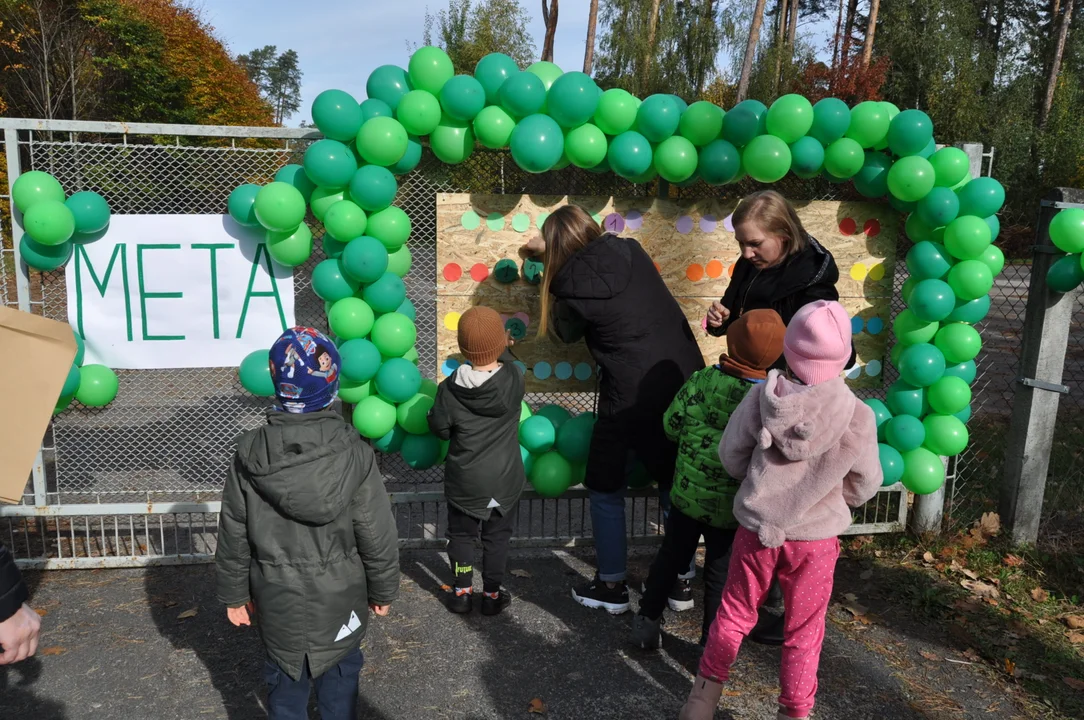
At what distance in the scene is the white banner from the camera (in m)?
4.11

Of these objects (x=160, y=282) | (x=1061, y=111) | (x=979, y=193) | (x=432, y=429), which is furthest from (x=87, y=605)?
(x=1061, y=111)

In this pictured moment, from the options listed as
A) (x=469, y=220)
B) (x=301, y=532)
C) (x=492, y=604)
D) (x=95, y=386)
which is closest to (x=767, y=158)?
(x=469, y=220)

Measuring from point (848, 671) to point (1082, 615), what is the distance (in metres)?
Answer: 1.56

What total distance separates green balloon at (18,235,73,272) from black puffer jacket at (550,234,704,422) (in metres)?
2.57

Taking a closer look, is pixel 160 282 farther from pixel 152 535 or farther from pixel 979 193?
pixel 979 193

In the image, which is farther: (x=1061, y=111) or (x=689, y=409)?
(x=1061, y=111)

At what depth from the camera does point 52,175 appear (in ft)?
13.2

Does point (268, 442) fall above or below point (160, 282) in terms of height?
below

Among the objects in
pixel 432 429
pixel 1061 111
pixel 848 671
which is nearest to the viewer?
pixel 848 671

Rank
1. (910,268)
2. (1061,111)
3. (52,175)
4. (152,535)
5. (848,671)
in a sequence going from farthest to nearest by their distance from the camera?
1. (1061,111)
2. (152,535)
3. (910,268)
4. (52,175)
5. (848,671)

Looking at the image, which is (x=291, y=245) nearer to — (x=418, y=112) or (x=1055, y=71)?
(x=418, y=112)

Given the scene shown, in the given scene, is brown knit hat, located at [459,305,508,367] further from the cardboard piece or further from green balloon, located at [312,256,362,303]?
the cardboard piece

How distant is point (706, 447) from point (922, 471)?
76.9 inches

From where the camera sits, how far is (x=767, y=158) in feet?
13.0
